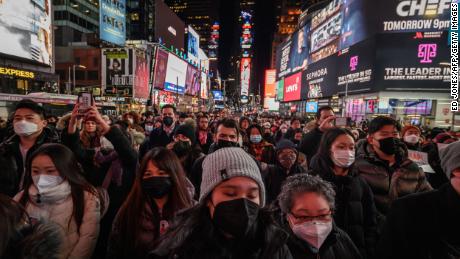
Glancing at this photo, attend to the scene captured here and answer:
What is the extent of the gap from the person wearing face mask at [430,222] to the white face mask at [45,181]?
270cm

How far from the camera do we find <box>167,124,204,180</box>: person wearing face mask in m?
4.29

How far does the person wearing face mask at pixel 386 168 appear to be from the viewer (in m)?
3.04

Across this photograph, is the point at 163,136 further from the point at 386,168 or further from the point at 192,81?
the point at 192,81

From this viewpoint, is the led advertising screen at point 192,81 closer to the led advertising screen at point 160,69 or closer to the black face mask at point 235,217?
the led advertising screen at point 160,69

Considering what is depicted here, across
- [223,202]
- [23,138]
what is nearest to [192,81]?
[23,138]

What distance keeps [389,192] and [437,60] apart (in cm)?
3136

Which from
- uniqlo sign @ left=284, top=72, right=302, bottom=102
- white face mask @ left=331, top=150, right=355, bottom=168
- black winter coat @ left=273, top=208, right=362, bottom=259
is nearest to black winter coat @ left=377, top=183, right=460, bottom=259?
black winter coat @ left=273, top=208, right=362, bottom=259

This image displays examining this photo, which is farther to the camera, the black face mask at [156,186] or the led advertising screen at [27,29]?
the led advertising screen at [27,29]

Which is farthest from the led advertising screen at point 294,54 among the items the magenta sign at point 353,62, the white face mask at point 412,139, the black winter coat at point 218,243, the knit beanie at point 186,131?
the black winter coat at point 218,243

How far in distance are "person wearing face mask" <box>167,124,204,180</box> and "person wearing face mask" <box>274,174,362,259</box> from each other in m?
2.46

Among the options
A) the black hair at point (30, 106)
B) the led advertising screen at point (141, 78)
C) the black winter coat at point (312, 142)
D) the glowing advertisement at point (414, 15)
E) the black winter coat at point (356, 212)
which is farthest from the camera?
the led advertising screen at point (141, 78)

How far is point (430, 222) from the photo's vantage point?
1847mm

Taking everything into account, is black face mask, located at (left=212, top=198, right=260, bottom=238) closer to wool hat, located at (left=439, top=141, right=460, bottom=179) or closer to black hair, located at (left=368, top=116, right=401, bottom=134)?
wool hat, located at (left=439, top=141, right=460, bottom=179)

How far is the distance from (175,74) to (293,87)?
26.1m
